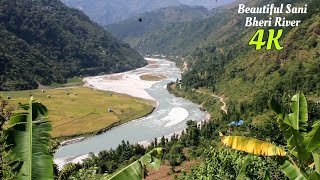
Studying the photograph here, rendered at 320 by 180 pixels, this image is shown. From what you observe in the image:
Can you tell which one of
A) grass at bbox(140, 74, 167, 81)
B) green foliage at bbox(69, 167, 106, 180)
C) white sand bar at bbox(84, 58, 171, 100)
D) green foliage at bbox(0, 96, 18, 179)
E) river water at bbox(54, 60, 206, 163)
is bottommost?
white sand bar at bbox(84, 58, 171, 100)

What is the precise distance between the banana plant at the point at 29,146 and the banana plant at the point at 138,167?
3.76 ft

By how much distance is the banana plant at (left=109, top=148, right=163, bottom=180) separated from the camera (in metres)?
6.90

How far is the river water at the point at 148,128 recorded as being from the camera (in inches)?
1975

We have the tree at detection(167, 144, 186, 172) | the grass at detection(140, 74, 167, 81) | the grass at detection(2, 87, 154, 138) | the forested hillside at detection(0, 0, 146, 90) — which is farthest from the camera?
the grass at detection(140, 74, 167, 81)

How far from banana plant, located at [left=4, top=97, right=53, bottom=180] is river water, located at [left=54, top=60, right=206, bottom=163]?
1589 inches

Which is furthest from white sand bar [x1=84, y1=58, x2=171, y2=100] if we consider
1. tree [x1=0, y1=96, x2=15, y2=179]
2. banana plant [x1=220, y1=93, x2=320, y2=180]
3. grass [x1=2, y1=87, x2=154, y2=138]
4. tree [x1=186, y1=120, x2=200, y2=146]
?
tree [x1=0, y1=96, x2=15, y2=179]

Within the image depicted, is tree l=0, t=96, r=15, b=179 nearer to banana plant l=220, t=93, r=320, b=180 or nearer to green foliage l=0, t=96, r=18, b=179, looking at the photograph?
green foliage l=0, t=96, r=18, b=179

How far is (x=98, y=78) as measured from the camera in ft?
406

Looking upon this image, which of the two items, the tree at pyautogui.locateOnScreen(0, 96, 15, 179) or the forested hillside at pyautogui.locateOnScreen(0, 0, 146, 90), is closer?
the tree at pyautogui.locateOnScreen(0, 96, 15, 179)

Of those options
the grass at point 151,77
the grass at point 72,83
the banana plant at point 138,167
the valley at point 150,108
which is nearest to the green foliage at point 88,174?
the valley at point 150,108

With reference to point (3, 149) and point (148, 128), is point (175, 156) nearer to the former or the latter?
point (148, 128)

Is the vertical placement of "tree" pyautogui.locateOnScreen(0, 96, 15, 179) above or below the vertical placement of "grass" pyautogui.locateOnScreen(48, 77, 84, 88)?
above

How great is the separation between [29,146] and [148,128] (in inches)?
2111

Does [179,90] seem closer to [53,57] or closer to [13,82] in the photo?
[13,82]
